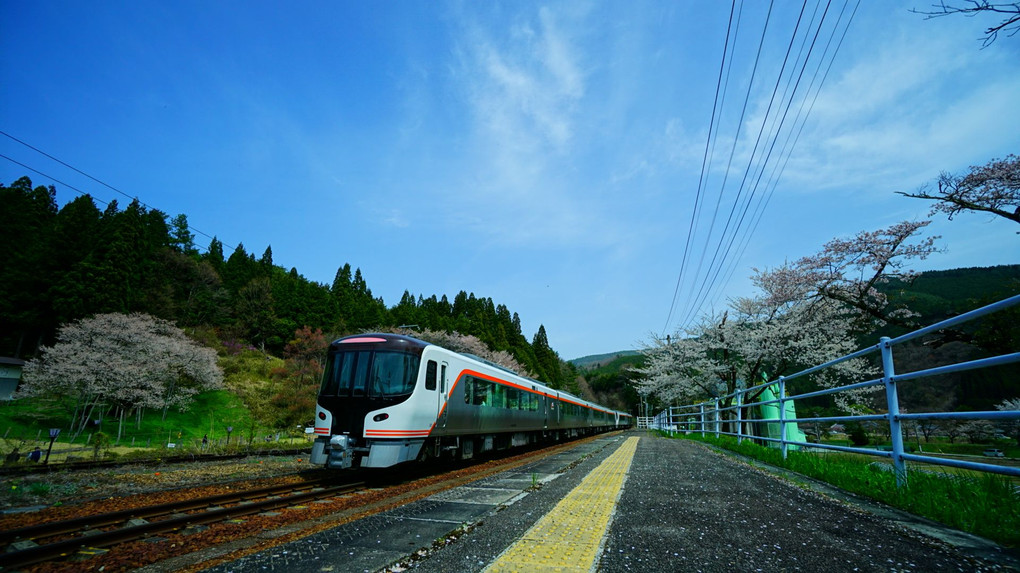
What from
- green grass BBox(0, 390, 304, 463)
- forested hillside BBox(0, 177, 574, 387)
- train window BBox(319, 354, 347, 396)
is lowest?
green grass BBox(0, 390, 304, 463)

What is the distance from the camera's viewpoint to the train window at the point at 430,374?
809 centimetres

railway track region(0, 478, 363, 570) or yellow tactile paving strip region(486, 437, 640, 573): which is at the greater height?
yellow tactile paving strip region(486, 437, 640, 573)

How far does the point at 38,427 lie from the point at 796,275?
38.8m

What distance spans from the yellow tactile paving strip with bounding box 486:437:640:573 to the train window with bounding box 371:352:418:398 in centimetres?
419

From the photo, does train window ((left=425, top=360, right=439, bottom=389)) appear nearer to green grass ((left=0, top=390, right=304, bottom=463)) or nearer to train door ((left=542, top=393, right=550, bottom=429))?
train door ((left=542, top=393, right=550, bottom=429))

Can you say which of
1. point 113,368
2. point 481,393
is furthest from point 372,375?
point 113,368

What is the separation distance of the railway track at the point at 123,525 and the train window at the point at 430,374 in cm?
239

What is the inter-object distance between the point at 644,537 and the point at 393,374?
5.80 metres

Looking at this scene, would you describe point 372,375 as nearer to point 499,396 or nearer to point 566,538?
point 499,396

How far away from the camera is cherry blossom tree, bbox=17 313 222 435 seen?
77.9 feet

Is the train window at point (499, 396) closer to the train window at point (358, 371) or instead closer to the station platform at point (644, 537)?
the train window at point (358, 371)

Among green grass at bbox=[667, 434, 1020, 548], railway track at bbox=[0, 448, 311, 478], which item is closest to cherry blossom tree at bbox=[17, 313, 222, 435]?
railway track at bbox=[0, 448, 311, 478]

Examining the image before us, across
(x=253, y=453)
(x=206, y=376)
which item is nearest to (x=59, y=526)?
(x=253, y=453)

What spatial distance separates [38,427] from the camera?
2450 cm
